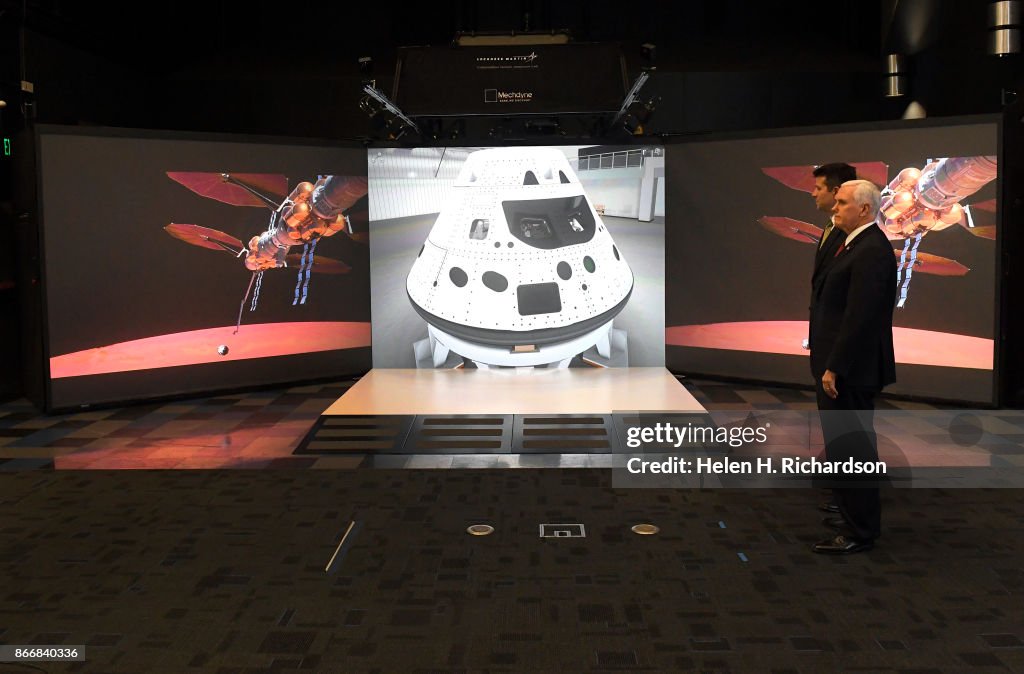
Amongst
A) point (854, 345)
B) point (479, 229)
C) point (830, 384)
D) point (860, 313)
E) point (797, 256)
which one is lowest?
point (830, 384)

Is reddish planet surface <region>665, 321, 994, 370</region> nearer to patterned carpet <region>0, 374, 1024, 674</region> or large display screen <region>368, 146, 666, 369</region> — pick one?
large display screen <region>368, 146, 666, 369</region>

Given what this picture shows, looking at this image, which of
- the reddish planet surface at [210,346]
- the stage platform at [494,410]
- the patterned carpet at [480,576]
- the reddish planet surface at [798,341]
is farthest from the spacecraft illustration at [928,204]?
the reddish planet surface at [210,346]

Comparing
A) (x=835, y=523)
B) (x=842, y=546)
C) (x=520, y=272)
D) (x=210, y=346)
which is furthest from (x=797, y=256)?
(x=210, y=346)

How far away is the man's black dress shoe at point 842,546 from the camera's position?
124 inches

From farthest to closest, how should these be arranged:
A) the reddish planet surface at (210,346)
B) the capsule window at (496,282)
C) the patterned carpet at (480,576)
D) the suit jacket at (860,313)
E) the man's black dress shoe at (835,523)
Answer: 1. the capsule window at (496,282)
2. the reddish planet surface at (210,346)
3. the man's black dress shoe at (835,523)
4. the suit jacket at (860,313)
5. the patterned carpet at (480,576)

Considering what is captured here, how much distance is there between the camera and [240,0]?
812 cm

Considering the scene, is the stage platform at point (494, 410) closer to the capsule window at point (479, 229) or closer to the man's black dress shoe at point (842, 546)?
the capsule window at point (479, 229)

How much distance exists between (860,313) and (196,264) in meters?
4.84

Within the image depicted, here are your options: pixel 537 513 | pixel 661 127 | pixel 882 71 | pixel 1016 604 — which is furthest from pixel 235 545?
pixel 882 71

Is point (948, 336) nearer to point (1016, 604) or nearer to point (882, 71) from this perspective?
point (882, 71)

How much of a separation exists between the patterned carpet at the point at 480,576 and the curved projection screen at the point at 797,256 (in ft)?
7.30

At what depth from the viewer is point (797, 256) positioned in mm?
6348

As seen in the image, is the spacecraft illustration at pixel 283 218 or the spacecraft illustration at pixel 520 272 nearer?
the spacecraft illustration at pixel 283 218

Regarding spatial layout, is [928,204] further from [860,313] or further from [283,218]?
[283,218]
